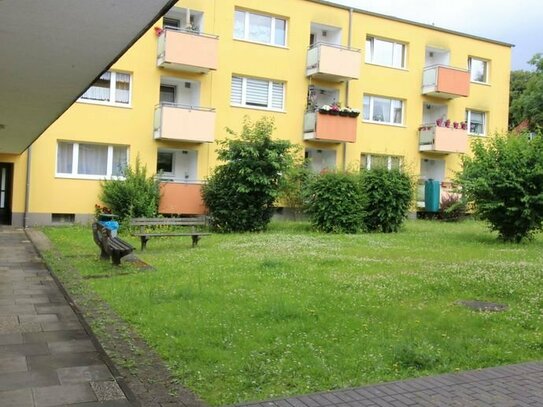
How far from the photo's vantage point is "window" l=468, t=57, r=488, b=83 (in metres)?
32.0

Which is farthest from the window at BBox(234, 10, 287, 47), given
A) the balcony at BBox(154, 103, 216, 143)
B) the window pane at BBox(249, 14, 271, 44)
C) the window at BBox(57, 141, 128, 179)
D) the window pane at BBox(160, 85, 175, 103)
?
the window at BBox(57, 141, 128, 179)

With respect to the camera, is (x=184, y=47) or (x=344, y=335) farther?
(x=184, y=47)

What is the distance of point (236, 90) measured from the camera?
82.7 feet

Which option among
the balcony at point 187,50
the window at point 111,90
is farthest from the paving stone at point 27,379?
the balcony at point 187,50

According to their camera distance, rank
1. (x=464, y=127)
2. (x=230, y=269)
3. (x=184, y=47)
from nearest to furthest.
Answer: (x=230, y=269) → (x=184, y=47) → (x=464, y=127)

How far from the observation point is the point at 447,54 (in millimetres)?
31000

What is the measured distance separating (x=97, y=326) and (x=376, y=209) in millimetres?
14615

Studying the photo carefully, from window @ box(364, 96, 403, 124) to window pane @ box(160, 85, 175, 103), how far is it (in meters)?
9.35

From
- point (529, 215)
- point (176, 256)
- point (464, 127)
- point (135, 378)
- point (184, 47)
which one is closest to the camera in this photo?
point (135, 378)

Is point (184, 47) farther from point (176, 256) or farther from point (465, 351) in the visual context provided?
point (465, 351)

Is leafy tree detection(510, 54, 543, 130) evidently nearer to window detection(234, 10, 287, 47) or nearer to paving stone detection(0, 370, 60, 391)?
window detection(234, 10, 287, 47)

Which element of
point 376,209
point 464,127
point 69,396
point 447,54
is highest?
point 447,54

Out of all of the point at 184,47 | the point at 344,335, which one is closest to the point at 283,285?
the point at 344,335

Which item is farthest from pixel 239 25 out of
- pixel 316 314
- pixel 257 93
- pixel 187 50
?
pixel 316 314
